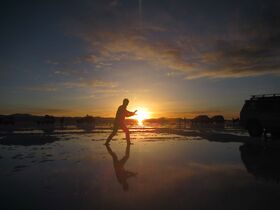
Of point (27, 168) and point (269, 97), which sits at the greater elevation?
point (269, 97)

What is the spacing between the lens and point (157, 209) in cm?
431

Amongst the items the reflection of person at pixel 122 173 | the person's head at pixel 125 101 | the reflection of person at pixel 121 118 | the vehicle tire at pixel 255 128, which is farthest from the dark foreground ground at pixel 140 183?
the vehicle tire at pixel 255 128

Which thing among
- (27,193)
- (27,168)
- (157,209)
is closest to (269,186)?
(157,209)

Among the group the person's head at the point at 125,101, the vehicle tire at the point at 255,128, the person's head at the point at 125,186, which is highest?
the person's head at the point at 125,101

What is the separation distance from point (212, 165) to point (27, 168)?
5.19 meters

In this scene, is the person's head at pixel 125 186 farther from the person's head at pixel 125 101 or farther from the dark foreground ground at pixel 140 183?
the person's head at pixel 125 101

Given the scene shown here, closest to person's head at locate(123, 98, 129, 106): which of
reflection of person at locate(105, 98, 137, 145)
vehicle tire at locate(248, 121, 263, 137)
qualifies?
reflection of person at locate(105, 98, 137, 145)

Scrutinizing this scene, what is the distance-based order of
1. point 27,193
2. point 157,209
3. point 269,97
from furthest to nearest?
point 269,97 < point 27,193 < point 157,209

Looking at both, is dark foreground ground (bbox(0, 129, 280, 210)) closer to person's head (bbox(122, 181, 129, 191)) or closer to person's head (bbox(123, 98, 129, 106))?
person's head (bbox(122, 181, 129, 191))

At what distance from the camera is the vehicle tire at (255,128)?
18.2 metres

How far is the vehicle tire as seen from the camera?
59.6 ft

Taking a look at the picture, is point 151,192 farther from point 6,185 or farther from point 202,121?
point 202,121

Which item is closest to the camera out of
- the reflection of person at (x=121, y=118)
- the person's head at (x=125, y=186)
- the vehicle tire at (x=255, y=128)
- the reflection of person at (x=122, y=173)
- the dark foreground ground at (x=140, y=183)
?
the dark foreground ground at (x=140, y=183)

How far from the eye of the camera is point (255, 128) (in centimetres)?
1847
